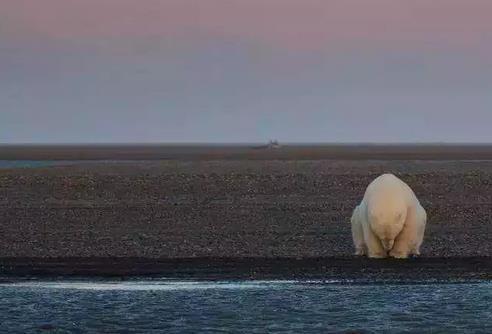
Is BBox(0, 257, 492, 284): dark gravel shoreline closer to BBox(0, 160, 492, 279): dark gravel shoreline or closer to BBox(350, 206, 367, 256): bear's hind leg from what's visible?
BBox(0, 160, 492, 279): dark gravel shoreline

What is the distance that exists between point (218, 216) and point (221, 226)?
2789mm

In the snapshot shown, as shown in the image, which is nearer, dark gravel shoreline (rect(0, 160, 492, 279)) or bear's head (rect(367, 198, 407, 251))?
bear's head (rect(367, 198, 407, 251))

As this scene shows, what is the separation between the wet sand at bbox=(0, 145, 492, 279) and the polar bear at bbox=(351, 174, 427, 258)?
454mm

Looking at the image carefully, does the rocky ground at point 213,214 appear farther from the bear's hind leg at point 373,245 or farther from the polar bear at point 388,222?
the bear's hind leg at point 373,245

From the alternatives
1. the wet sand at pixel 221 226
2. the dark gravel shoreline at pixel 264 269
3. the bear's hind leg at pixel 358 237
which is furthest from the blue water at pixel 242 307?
the bear's hind leg at pixel 358 237

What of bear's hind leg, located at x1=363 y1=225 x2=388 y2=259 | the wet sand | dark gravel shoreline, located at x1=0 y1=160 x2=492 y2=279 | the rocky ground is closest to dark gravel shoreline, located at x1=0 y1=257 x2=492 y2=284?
the wet sand

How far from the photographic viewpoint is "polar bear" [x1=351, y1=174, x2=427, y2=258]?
896 inches

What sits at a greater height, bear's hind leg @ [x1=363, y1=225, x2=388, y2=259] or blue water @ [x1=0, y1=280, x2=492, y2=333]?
bear's hind leg @ [x1=363, y1=225, x2=388, y2=259]

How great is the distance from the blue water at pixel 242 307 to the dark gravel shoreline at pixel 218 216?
235cm

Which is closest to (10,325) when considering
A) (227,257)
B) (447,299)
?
(447,299)

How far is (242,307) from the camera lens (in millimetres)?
16984

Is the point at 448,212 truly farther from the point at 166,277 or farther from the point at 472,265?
the point at 166,277

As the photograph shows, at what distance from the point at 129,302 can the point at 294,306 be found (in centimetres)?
254

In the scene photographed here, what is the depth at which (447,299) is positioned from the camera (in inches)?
693
